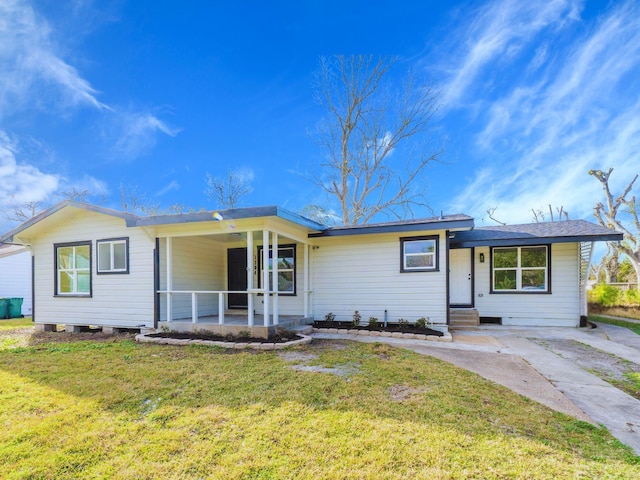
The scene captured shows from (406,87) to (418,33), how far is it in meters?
Result: 2.84

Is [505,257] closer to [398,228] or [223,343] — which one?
[398,228]

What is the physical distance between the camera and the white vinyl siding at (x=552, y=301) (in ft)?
29.3

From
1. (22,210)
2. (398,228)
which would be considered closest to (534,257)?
(398,228)

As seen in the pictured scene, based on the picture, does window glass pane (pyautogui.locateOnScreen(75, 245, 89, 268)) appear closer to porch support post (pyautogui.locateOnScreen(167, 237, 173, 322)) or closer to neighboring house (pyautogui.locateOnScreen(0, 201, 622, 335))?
neighboring house (pyautogui.locateOnScreen(0, 201, 622, 335))

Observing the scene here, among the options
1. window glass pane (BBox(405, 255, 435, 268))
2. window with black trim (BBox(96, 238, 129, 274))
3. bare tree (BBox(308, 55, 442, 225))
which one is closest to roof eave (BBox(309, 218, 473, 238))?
window glass pane (BBox(405, 255, 435, 268))

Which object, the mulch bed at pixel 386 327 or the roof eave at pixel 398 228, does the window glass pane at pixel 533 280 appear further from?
the mulch bed at pixel 386 327

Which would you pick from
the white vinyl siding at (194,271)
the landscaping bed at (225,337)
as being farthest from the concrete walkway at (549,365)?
the white vinyl siding at (194,271)

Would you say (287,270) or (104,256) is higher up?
(104,256)

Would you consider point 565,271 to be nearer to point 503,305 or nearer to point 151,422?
point 503,305

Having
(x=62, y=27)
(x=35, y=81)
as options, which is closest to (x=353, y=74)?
(x=62, y=27)

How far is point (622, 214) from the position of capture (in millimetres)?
17109

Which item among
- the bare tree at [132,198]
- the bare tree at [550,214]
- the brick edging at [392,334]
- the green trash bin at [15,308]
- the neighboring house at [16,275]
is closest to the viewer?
the brick edging at [392,334]

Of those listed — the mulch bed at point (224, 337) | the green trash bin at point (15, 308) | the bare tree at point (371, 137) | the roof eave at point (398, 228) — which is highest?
the bare tree at point (371, 137)

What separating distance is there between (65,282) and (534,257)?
44.1 ft
